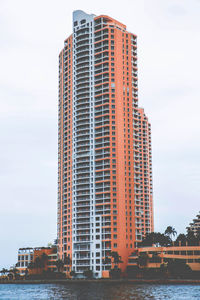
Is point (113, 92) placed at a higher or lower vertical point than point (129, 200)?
higher

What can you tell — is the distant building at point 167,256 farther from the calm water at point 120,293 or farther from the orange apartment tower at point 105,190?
the calm water at point 120,293

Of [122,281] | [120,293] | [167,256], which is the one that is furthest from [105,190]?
[120,293]

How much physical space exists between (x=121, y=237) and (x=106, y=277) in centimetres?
1754

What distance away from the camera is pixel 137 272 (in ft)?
582

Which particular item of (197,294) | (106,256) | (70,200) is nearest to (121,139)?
(70,200)

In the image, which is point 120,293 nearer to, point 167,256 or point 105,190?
point 167,256

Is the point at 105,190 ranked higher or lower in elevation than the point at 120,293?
higher

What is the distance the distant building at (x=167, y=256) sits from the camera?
172m

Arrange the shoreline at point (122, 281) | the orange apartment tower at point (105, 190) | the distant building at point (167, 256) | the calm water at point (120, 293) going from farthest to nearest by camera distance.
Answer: the orange apartment tower at point (105, 190) < the distant building at point (167, 256) < the shoreline at point (122, 281) < the calm water at point (120, 293)

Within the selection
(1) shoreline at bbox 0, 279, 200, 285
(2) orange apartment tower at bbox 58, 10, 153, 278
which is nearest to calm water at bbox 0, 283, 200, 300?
(1) shoreline at bbox 0, 279, 200, 285

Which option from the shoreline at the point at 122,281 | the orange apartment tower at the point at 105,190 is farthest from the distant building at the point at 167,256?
the shoreline at the point at 122,281

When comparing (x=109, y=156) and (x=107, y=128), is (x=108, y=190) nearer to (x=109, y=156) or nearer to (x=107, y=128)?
(x=109, y=156)

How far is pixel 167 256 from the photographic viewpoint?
17662cm

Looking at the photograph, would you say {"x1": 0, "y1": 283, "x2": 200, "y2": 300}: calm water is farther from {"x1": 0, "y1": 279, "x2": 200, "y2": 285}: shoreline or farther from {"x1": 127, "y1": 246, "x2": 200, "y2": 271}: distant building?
{"x1": 127, "y1": 246, "x2": 200, "y2": 271}: distant building
